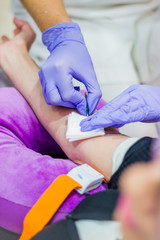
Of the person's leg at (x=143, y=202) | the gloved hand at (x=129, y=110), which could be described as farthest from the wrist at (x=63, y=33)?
the person's leg at (x=143, y=202)

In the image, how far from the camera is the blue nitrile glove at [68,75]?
0.91 meters

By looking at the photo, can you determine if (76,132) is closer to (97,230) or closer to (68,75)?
(68,75)

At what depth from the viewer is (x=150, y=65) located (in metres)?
1.60

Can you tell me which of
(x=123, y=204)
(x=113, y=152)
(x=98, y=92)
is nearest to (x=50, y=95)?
(x=98, y=92)

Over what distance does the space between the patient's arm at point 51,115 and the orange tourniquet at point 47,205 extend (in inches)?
6.4

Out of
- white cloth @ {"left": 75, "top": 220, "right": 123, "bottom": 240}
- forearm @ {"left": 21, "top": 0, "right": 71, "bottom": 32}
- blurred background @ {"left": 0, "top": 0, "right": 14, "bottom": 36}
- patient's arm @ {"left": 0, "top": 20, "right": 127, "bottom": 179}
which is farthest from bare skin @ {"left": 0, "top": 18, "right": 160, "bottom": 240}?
blurred background @ {"left": 0, "top": 0, "right": 14, "bottom": 36}

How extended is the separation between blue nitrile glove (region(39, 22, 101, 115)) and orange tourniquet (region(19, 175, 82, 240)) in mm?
323

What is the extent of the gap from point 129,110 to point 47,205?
395mm

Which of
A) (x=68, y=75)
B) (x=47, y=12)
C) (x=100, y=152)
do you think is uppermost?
(x=47, y=12)

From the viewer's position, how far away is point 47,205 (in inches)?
24.7

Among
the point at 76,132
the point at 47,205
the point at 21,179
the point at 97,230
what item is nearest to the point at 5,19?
the point at 76,132

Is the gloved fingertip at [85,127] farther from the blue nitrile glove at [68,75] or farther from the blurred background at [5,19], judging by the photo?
the blurred background at [5,19]

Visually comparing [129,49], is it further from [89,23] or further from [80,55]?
[80,55]

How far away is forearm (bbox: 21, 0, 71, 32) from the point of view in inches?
44.9
